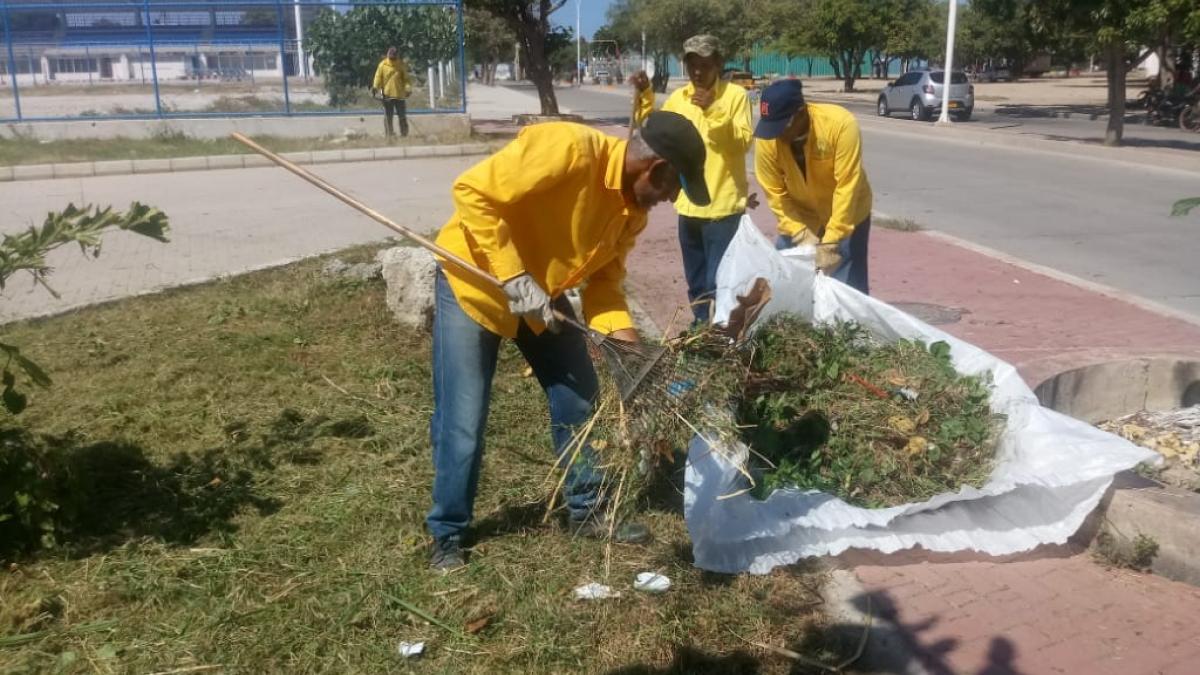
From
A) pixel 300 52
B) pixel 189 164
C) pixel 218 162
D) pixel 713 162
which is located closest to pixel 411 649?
pixel 713 162

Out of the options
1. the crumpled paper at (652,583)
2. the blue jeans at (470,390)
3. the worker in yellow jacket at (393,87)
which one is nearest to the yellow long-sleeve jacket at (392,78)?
the worker in yellow jacket at (393,87)

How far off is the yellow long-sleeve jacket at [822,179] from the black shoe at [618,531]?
1837 mm

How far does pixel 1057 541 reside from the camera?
3697 mm

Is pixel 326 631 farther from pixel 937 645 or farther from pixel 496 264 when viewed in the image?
pixel 937 645

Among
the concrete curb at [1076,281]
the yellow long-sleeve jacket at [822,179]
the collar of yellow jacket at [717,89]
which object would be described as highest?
the collar of yellow jacket at [717,89]

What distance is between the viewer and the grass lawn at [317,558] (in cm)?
308

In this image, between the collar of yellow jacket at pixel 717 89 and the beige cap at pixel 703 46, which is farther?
the collar of yellow jacket at pixel 717 89

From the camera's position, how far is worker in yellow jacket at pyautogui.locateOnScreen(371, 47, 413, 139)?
64.4ft

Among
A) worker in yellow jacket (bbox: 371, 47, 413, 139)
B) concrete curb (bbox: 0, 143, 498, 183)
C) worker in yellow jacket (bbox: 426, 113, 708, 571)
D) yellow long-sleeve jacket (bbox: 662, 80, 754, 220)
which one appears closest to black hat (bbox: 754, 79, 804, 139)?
yellow long-sleeve jacket (bbox: 662, 80, 754, 220)

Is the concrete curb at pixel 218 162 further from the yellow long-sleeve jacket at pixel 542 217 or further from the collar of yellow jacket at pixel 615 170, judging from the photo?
the collar of yellow jacket at pixel 615 170

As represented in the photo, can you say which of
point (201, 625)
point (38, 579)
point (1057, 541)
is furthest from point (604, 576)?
point (38, 579)

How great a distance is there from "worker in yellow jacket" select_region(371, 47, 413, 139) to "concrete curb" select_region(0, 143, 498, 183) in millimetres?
1692

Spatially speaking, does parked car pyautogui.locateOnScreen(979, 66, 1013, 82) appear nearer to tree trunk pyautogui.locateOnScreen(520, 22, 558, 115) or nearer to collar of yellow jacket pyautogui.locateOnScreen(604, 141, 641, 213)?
tree trunk pyautogui.locateOnScreen(520, 22, 558, 115)

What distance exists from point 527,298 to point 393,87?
17842 millimetres
